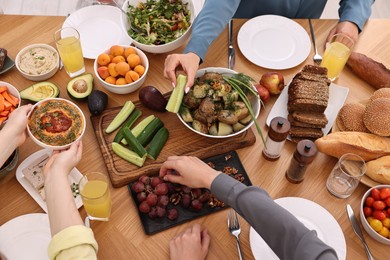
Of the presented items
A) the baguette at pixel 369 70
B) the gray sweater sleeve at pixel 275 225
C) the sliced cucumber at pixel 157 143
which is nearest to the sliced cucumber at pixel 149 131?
the sliced cucumber at pixel 157 143

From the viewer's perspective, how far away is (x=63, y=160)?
4.52ft

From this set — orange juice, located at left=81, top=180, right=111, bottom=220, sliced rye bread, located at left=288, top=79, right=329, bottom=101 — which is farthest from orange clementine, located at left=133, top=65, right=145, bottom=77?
sliced rye bread, located at left=288, top=79, right=329, bottom=101

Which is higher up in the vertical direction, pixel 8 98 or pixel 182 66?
pixel 182 66

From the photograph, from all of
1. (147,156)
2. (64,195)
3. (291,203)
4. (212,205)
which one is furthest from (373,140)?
(64,195)

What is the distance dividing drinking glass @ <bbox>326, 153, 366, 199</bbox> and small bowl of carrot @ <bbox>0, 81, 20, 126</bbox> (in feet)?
4.26

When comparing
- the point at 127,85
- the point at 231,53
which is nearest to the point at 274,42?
the point at 231,53

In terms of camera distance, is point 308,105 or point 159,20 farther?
point 159,20

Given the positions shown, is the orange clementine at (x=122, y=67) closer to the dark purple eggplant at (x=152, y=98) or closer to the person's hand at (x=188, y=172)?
the dark purple eggplant at (x=152, y=98)

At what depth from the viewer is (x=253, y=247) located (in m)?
1.36

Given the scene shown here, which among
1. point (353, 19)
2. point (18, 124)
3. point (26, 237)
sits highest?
point (353, 19)

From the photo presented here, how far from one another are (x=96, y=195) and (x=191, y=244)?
0.37 m

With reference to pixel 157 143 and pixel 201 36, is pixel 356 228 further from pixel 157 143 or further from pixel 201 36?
pixel 201 36

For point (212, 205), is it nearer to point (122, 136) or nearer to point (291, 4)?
point (122, 136)

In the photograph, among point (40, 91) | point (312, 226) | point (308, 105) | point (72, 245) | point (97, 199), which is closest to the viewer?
point (72, 245)
